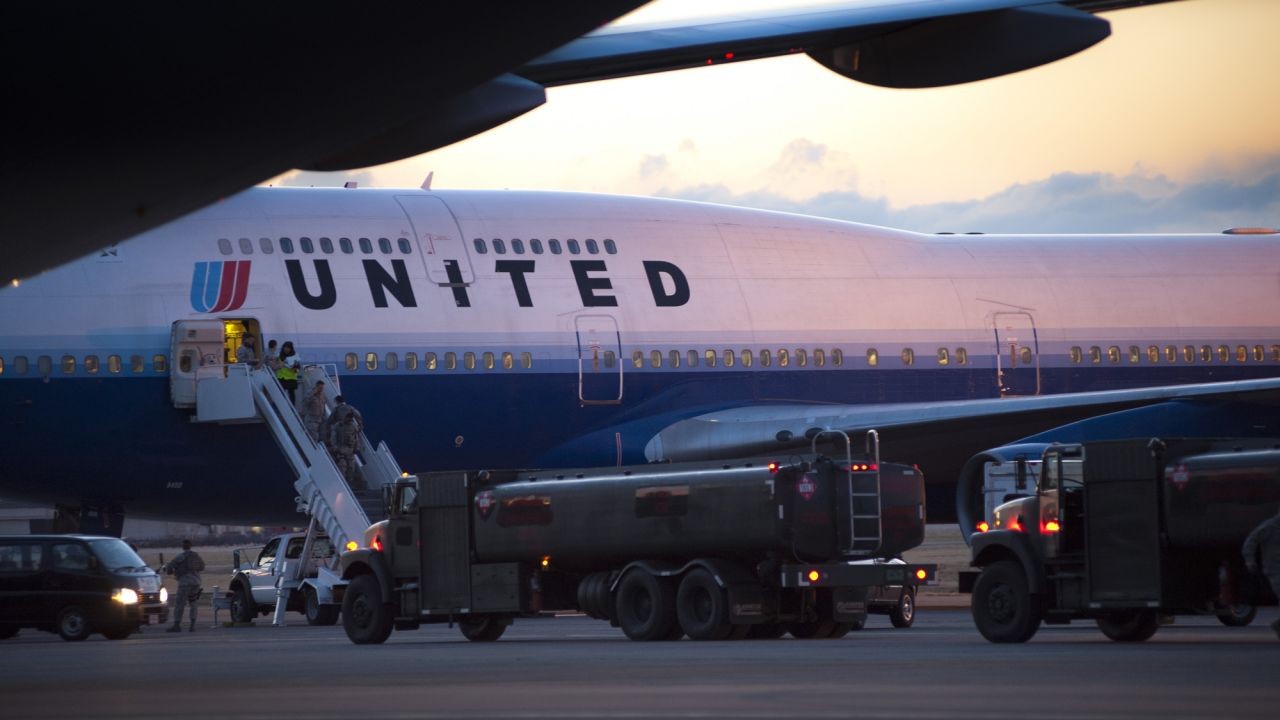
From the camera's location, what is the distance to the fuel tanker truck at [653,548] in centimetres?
1812

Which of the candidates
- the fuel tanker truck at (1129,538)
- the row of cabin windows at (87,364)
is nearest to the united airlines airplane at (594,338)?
the row of cabin windows at (87,364)

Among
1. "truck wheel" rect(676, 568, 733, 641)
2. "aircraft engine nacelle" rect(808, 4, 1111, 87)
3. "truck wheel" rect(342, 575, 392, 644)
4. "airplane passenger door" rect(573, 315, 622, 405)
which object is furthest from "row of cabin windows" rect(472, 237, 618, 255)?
"aircraft engine nacelle" rect(808, 4, 1111, 87)

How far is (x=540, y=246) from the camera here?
2712 cm

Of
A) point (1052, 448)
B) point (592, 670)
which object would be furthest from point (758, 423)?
point (592, 670)

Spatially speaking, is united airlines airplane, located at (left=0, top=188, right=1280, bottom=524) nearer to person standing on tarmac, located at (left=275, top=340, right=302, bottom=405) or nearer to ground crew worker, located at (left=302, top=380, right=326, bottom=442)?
person standing on tarmac, located at (left=275, top=340, right=302, bottom=405)

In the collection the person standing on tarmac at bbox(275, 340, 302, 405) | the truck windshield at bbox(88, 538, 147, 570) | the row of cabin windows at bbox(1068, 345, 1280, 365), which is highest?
the row of cabin windows at bbox(1068, 345, 1280, 365)

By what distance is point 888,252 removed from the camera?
29.6 m

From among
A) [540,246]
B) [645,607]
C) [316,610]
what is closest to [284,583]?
[316,610]

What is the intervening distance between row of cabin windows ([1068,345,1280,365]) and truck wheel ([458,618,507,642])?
12.9 meters

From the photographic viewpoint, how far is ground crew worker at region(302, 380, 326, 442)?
82.4 feet

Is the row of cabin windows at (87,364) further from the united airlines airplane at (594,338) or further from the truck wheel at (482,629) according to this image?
the truck wheel at (482,629)

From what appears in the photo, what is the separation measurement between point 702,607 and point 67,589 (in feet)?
28.9

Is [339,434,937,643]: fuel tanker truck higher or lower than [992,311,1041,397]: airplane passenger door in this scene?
lower

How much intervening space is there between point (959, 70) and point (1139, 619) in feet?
32.8
